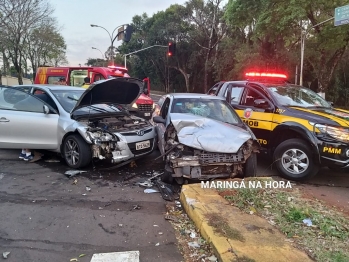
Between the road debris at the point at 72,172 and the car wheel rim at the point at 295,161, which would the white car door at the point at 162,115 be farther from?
the car wheel rim at the point at 295,161

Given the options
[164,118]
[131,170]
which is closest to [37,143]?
[131,170]

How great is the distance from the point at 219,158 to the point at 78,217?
226 centimetres

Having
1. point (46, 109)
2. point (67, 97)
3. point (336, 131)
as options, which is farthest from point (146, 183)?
point (336, 131)

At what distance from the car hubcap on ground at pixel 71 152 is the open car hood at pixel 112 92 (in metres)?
0.66

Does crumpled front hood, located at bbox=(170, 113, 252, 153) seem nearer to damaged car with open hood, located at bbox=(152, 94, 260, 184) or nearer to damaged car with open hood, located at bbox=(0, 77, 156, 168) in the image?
damaged car with open hood, located at bbox=(152, 94, 260, 184)

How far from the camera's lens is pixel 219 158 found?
4949 millimetres

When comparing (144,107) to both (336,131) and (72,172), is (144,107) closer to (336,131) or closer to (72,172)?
(72,172)

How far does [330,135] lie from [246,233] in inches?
112

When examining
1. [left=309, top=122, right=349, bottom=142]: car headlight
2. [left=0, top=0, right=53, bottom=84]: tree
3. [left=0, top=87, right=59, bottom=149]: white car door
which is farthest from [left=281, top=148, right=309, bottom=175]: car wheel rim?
[left=0, top=0, right=53, bottom=84]: tree

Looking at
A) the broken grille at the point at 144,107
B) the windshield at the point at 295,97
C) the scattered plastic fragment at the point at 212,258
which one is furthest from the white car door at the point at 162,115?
the broken grille at the point at 144,107

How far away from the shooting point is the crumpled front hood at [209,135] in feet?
16.1

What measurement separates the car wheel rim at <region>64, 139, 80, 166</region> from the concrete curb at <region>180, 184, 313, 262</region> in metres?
2.55

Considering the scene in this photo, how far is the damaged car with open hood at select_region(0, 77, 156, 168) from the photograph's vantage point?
5.82 meters

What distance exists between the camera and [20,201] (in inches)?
183
